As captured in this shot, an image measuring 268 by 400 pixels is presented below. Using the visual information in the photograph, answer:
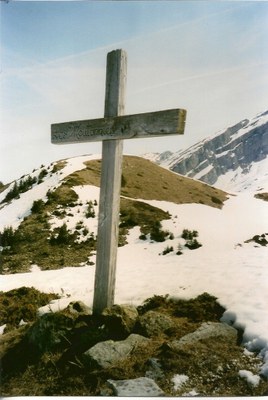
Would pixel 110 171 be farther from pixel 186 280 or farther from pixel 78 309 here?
pixel 186 280

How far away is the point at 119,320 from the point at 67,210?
10766mm

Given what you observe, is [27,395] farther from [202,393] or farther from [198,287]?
[198,287]

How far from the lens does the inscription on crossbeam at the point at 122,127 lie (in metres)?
4.07

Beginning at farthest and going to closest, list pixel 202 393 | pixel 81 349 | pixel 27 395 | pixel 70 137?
pixel 70 137, pixel 81 349, pixel 27 395, pixel 202 393

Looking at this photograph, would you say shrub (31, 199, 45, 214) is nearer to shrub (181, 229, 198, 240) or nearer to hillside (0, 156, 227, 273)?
hillside (0, 156, 227, 273)

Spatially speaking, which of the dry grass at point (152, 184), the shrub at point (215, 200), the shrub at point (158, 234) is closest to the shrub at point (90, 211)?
the shrub at point (158, 234)

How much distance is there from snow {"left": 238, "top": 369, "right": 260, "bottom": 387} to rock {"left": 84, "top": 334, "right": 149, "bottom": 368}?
116 cm

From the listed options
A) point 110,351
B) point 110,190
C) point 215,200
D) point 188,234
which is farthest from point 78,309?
point 215,200

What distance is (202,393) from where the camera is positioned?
11.8 ft

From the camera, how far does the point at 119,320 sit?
473 cm

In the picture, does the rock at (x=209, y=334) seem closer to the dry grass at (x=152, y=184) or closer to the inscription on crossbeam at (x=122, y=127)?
the inscription on crossbeam at (x=122, y=127)

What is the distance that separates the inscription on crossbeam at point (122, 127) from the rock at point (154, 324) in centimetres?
226

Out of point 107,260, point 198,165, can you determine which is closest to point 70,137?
point 107,260

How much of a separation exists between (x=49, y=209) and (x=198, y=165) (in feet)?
465
